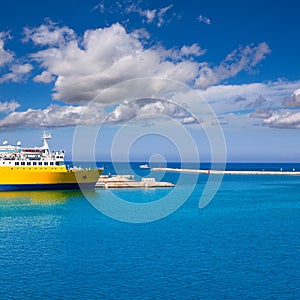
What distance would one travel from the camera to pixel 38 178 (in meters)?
58.5

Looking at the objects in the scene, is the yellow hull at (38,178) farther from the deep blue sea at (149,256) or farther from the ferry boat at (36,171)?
the deep blue sea at (149,256)

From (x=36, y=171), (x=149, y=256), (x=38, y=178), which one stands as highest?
(x=36, y=171)

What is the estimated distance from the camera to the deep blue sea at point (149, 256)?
57.9 ft

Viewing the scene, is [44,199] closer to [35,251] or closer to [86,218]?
[86,218]

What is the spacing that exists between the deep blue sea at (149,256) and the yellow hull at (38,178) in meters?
19.2

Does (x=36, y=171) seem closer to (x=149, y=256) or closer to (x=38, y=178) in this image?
(x=38, y=178)

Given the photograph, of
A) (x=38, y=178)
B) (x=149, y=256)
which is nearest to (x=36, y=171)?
(x=38, y=178)

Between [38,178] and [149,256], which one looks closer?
[149,256]

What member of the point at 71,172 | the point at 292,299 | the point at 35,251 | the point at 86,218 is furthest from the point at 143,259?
the point at 71,172

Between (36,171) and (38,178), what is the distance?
110 centimetres

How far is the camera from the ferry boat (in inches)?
2275

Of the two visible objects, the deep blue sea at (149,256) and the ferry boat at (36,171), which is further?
the ferry boat at (36,171)

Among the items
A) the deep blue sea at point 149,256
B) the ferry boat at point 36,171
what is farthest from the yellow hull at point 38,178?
the deep blue sea at point 149,256

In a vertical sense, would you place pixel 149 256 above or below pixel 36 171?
below
